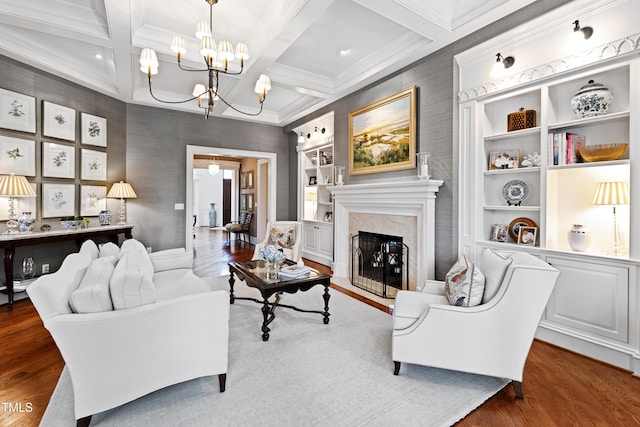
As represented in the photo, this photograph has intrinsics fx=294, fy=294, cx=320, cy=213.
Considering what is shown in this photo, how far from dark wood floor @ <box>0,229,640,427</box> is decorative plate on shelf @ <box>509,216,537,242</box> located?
1.00 m

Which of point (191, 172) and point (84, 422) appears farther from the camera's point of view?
point (191, 172)

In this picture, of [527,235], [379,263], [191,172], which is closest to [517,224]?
[527,235]

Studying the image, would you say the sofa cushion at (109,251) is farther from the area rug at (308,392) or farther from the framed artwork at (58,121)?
the framed artwork at (58,121)

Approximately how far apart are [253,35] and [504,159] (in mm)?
3035

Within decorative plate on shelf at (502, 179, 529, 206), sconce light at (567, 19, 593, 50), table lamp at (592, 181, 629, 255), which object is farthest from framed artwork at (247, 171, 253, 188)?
table lamp at (592, 181, 629, 255)

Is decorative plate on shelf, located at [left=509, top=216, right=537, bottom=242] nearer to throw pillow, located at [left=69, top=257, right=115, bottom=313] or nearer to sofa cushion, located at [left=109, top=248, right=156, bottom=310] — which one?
sofa cushion, located at [left=109, top=248, right=156, bottom=310]

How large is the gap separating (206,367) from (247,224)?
6706 mm

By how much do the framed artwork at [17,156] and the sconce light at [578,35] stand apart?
592 cm

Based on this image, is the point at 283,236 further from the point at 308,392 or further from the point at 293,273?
the point at 308,392

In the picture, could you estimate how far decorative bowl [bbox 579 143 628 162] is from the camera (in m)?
2.25

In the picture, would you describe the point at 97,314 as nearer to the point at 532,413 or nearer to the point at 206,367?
the point at 206,367

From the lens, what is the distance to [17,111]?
362 centimetres

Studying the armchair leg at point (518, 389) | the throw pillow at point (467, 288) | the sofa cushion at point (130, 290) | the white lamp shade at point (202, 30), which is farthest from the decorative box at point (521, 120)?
the sofa cushion at point (130, 290)

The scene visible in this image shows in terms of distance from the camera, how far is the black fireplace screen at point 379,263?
390 cm
